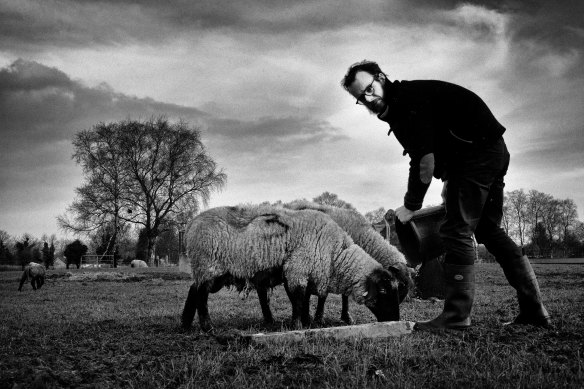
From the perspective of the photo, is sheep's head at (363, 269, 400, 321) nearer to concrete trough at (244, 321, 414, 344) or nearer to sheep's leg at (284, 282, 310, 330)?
sheep's leg at (284, 282, 310, 330)

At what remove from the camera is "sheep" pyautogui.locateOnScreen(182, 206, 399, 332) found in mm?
5824

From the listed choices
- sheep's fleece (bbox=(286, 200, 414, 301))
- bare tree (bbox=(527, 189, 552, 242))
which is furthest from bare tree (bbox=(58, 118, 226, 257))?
bare tree (bbox=(527, 189, 552, 242))

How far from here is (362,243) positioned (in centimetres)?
727

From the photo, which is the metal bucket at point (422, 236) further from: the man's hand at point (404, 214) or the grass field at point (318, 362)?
the grass field at point (318, 362)

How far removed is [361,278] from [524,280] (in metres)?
2.13

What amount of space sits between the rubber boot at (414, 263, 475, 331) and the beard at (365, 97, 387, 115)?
1500mm

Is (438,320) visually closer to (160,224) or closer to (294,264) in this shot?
(294,264)

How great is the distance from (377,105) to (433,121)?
1.67ft

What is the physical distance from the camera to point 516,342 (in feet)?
11.3

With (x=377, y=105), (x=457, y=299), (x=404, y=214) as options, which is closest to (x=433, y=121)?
(x=377, y=105)

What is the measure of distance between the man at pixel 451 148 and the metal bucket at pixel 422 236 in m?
1.09

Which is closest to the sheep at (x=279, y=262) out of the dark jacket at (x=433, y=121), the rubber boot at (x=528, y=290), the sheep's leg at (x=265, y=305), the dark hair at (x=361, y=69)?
the sheep's leg at (x=265, y=305)

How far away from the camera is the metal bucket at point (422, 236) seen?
16.7ft

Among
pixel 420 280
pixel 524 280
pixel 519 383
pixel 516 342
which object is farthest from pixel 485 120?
pixel 420 280
